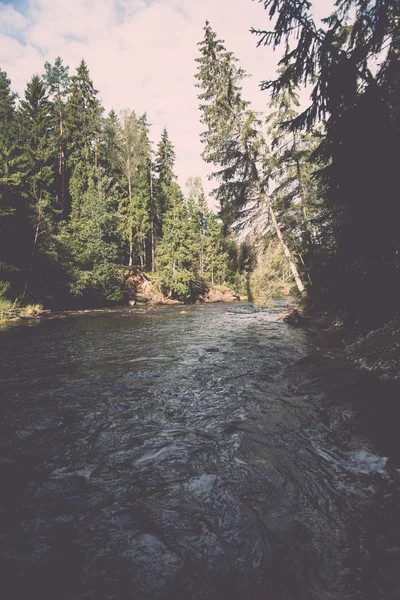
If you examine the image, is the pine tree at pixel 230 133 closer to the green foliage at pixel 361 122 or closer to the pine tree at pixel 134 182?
the green foliage at pixel 361 122

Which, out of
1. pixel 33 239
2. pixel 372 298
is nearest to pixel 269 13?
pixel 372 298

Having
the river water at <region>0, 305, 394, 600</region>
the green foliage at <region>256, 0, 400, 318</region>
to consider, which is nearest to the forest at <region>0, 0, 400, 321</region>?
the green foliage at <region>256, 0, 400, 318</region>

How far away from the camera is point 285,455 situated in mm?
3672

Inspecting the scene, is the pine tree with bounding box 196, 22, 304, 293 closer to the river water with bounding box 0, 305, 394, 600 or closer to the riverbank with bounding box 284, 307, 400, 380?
the riverbank with bounding box 284, 307, 400, 380

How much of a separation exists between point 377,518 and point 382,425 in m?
1.67

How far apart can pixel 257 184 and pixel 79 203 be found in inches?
1070

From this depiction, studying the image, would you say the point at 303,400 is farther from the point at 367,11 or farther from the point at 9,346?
the point at 9,346

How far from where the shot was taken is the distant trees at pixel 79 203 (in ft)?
73.3

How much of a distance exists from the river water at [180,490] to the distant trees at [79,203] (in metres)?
17.7

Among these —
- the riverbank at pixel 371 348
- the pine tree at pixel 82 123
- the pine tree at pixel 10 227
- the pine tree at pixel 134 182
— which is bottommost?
the riverbank at pixel 371 348

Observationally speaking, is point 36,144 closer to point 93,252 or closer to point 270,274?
point 93,252

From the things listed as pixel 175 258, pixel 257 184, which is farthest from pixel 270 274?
pixel 175 258

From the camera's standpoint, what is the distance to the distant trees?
879 inches

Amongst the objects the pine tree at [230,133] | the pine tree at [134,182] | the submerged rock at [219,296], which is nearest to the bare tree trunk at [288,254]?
the pine tree at [230,133]
